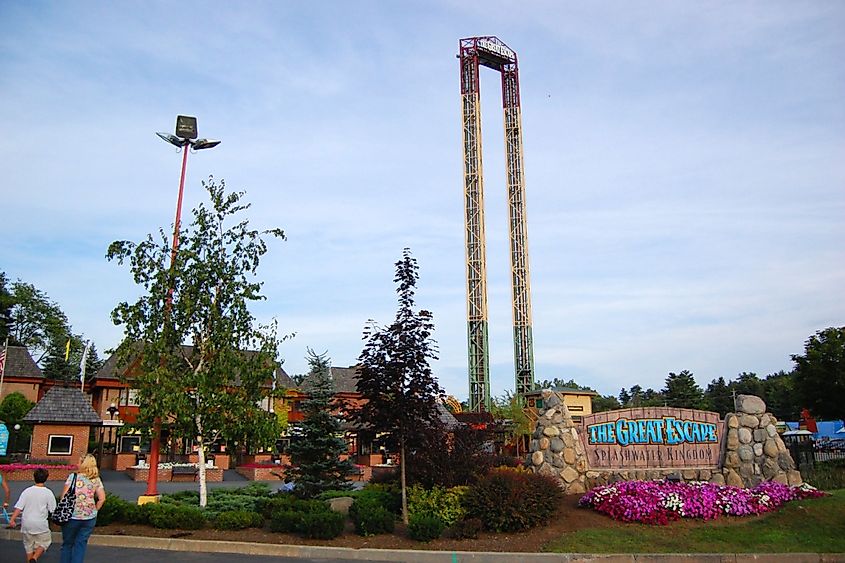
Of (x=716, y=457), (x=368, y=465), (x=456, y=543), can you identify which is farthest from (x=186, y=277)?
(x=368, y=465)

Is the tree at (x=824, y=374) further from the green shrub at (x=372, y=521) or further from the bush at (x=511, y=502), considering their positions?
the green shrub at (x=372, y=521)

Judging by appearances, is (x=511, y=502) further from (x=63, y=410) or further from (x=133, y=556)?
(x=63, y=410)

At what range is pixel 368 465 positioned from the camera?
4078cm

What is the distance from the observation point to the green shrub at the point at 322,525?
1335cm

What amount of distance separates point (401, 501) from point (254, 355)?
517cm

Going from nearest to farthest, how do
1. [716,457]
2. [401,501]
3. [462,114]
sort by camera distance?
[401,501] < [716,457] < [462,114]

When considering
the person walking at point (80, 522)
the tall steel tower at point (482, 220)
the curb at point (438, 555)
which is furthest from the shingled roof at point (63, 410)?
the tall steel tower at point (482, 220)

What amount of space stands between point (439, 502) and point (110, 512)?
696 cm

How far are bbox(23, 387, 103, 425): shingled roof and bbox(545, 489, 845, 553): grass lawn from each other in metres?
30.3

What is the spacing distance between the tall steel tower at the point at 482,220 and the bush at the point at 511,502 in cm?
4443

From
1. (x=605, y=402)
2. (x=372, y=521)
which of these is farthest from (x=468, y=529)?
(x=605, y=402)

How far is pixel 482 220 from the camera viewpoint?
206 feet

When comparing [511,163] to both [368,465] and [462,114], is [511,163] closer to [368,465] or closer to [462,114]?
[462,114]

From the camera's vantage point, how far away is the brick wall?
3488 centimetres
